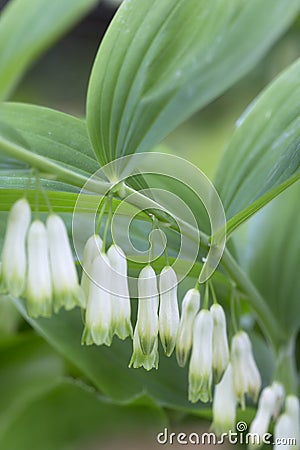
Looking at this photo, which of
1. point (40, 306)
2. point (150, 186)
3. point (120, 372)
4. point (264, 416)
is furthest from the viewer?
point (120, 372)

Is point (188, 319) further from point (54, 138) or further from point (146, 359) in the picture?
point (54, 138)

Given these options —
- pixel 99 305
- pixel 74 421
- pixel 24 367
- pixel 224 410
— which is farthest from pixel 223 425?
pixel 24 367

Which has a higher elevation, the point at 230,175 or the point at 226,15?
the point at 226,15

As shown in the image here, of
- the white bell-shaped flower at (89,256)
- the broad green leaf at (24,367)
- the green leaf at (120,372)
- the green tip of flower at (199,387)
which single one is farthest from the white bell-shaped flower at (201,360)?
the broad green leaf at (24,367)

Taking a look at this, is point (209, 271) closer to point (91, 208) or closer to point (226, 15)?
point (91, 208)

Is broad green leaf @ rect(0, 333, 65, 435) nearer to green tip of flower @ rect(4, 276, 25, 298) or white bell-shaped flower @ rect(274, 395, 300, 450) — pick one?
white bell-shaped flower @ rect(274, 395, 300, 450)

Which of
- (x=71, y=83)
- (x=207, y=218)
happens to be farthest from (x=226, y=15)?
(x=71, y=83)
